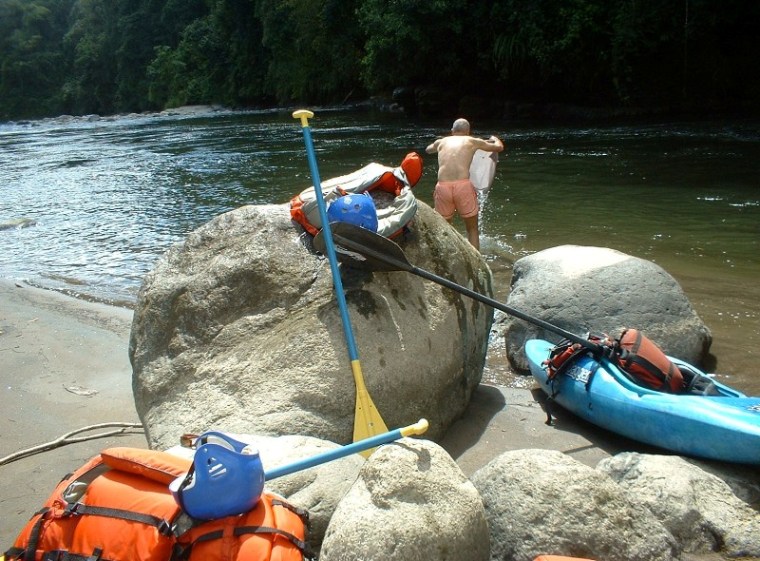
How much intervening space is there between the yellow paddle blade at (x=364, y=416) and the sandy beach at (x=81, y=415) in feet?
1.76

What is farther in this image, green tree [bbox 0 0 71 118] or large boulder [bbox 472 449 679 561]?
green tree [bbox 0 0 71 118]

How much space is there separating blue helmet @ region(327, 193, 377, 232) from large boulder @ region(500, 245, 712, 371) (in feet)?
5.52

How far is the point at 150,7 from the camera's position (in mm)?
54406

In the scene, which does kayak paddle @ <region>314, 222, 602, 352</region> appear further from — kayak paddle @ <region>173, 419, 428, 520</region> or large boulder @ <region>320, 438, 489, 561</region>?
kayak paddle @ <region>173, 419, 428, 520</region>

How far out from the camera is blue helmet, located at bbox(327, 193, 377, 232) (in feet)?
11.3

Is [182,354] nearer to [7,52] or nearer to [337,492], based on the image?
[337,492]

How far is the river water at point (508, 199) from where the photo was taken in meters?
6.68

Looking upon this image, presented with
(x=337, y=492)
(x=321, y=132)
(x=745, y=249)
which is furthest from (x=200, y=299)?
(x=321, y=132)

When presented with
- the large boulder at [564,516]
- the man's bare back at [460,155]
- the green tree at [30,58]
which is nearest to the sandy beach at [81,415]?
the large boulder at [564,516]

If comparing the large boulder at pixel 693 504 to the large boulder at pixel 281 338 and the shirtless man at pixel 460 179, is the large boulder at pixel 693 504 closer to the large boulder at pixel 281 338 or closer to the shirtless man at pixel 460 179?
the large boulder at pixel 281 338

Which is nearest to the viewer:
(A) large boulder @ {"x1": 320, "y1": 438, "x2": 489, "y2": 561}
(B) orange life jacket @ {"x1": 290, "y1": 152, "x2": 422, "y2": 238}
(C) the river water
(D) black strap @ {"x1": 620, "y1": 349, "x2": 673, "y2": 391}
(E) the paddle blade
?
(A) large boulder @ {"x1": 320, "y1": 438, "x2": 489, "y2": 561}

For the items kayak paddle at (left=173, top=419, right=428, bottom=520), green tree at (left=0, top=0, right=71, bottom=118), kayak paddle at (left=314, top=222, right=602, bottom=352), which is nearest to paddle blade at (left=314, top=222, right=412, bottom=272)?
kayak paddle at (left=314, top=222, right=602, bottom=352)

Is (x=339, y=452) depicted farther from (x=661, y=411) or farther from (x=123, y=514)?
(x=661, y=411)

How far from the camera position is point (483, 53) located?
2241cm
